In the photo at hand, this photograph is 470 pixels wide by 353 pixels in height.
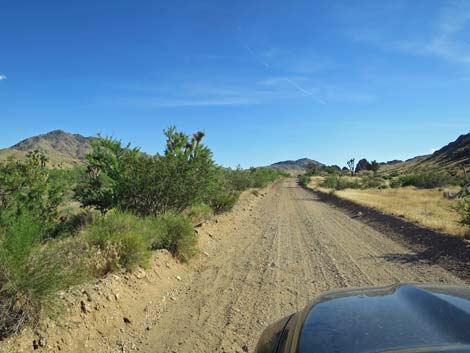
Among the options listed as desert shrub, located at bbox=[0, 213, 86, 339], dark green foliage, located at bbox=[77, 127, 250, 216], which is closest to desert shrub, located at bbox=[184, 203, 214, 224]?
dark green foliage, located at bbox=[77, 127, 250, 216]

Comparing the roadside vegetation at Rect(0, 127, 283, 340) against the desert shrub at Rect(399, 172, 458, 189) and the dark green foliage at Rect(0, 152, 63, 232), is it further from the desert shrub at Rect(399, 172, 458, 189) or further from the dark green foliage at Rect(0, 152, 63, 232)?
the desert shrub at Rect(399, 172, 458, 189)

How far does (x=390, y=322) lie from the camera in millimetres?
2299

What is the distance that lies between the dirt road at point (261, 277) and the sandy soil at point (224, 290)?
19 mm

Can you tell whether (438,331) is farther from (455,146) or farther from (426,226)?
(455,146)

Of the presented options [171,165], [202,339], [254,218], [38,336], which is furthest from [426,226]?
[38,336]

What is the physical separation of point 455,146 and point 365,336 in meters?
145

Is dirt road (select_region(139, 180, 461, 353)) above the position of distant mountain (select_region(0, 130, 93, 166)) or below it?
below

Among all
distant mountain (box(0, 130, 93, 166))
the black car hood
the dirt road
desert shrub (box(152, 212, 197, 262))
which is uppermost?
distant mountain (box(0, 130, 93, 166))

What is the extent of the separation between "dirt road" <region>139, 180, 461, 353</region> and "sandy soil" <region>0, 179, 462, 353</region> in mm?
19

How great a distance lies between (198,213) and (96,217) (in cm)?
465

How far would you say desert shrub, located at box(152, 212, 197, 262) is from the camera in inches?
397

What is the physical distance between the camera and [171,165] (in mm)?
14305

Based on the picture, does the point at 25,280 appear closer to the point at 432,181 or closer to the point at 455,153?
the point at 432,181

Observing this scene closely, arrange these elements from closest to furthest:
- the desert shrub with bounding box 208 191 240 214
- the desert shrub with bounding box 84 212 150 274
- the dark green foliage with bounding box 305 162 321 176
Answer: the desert shrub with bounding box 84 212 150 274, the desert shrub with bounding box 208 191 240 214, the dark green foliage with bounding box 305 162 321 176
